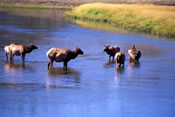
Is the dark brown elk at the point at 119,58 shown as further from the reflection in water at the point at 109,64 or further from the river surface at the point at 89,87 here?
the reflection in water at the point at 109,64

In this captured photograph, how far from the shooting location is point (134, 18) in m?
45.0

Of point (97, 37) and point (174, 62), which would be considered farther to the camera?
point (97, 37)

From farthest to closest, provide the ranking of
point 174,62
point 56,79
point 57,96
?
point 174,62 < point 56,79 < point 57,96

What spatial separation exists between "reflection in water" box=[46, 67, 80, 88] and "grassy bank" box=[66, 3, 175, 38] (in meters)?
16.6

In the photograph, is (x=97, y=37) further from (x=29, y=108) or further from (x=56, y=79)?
(x=29, y=108)

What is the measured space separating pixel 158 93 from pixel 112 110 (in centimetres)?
269

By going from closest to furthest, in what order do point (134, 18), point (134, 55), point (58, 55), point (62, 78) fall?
1. point (62, 78)
2. point (58, 55)
3. point (134, 55)
4. point (134, 18)

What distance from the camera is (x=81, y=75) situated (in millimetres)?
18266

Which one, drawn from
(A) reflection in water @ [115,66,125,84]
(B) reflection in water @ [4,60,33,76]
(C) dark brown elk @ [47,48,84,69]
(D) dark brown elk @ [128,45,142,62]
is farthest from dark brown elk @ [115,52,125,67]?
(B) reflection in water @ [4,60,33,76]

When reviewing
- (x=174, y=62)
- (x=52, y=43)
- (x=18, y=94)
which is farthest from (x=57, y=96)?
(x=52, y=43)

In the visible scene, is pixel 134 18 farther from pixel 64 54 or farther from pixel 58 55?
pixel 58 55

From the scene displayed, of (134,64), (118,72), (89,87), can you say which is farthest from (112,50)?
(89,87)

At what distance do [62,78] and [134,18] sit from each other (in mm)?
28337

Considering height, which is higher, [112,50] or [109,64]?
[112,50]
